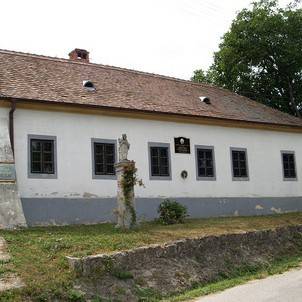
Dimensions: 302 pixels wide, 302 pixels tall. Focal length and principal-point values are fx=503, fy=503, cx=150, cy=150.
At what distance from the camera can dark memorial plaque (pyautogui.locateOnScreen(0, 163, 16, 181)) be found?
14.1m

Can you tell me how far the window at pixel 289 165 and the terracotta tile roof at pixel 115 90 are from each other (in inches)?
54.3

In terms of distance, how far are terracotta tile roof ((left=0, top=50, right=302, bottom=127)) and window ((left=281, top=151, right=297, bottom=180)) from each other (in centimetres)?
138

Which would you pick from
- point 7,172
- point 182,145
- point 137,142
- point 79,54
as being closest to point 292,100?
point 182,145

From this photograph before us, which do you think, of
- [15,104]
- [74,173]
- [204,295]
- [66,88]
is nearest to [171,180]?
[74,173]

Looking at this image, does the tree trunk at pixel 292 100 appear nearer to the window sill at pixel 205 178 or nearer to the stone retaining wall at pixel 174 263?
the window sill at pixel 205 178

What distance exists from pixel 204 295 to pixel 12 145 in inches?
341

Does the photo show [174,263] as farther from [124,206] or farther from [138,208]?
[138,208]

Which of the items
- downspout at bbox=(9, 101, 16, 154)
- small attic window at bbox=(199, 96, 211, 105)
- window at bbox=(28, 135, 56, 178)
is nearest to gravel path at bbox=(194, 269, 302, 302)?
window at bbox=(28, 135, 56, 178)

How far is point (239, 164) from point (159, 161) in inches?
159

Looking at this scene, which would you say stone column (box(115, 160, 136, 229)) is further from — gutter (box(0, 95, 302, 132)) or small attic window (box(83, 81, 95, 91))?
small attic window (box(83, 81, 95, 91))

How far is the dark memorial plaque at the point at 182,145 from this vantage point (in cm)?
1945

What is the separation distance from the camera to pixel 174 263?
1147 cm

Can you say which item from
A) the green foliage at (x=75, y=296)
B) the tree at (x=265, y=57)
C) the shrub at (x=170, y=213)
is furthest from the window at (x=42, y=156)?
the tree at (x=265, y=57)

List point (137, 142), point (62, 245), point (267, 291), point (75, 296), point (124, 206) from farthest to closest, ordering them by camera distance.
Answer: point (137, 142) < point (124, 206) < point (62, 245) < point (267, 291) < point (75, 296)
